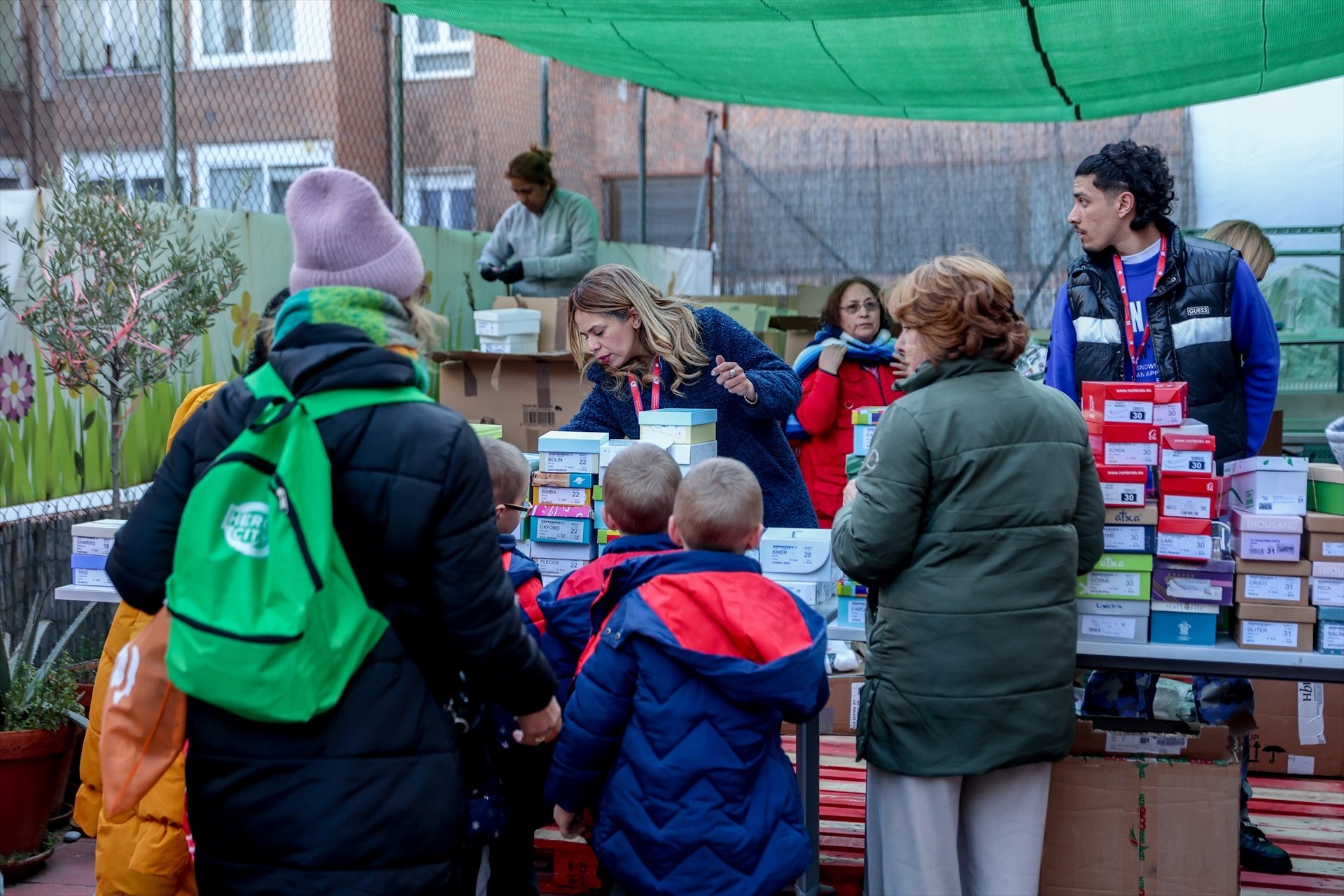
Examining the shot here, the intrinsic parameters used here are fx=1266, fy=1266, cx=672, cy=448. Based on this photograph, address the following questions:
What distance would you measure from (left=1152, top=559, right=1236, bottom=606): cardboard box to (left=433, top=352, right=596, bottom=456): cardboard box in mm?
3369

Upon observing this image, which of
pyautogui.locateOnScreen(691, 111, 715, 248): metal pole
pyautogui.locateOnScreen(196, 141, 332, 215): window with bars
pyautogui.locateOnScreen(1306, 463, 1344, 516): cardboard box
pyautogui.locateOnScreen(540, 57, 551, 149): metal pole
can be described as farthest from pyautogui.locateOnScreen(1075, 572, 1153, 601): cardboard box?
pyautogui.locateOnScreen(691, 111, 715, 248): metal pole

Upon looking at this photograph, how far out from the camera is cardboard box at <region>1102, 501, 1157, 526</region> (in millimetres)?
2979

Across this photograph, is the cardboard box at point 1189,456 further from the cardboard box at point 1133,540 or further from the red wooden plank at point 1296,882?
the red wooden plank at point 1296,882

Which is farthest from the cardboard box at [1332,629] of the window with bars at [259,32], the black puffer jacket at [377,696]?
the window with bars at [259,32]

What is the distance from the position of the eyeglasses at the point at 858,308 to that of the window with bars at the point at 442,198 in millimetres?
3299

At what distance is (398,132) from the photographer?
7.53 meters

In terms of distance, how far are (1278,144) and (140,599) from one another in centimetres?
999

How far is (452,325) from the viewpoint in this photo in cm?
763

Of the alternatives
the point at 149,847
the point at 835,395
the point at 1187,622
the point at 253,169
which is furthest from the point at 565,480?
the point at 253,169

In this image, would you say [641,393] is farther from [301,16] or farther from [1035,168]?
[1035,168]

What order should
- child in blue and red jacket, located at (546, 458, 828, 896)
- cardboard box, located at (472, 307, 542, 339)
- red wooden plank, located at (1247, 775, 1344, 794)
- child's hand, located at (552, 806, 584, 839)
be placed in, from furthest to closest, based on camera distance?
cardboard box, located at (472, 307, 542, 339) → red wooden plank, located at (1247, 775, 1344, 794) → child's hand, located at (552, 806, 584, 839) → child in blue and red jacket, located at (546, 458, 828, 896)

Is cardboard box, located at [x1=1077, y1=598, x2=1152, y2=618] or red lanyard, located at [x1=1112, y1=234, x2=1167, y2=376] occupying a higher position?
red lanyard, located at [x1=1112, y1=234, x2=1167, y2=376]

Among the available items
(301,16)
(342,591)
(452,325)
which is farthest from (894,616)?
(301,16)

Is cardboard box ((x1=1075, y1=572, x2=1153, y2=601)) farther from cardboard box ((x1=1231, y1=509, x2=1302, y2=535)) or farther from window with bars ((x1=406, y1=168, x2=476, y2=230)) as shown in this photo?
window with bars ((x1=406, y1=168, x2=476, y2=230))
